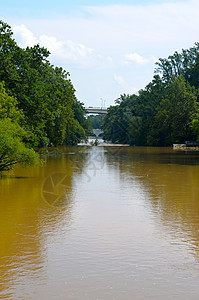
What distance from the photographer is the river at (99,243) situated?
1012cm

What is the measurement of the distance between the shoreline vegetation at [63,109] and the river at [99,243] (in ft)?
23.8

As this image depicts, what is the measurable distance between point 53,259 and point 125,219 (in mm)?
5763

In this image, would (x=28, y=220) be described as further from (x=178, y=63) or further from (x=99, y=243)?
(x=178, y=63)

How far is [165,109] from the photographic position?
102625 mm

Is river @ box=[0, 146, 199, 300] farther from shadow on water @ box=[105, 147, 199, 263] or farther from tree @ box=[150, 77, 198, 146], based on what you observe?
tree @ box=[150, 77, 198, 146]

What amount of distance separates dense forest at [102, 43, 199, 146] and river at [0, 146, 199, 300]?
61.2 metres

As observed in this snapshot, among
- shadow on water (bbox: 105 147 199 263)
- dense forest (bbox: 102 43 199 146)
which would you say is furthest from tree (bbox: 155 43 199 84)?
shadow on water (bbox: 105 147 199 263)

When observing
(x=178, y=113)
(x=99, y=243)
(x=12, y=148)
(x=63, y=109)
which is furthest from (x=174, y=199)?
(x=178, y=113)

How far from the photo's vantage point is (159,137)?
109 m

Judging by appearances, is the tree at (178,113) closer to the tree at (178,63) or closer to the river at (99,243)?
the tree at (178,63)

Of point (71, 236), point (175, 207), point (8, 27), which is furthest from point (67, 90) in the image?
point (71, 236)

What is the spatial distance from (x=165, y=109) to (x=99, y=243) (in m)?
90.8

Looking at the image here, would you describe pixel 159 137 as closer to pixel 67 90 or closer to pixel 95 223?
pixel 67 90

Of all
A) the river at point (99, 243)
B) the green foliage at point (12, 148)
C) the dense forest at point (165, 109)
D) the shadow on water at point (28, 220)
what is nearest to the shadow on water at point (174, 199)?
the river at point (99, 243)
